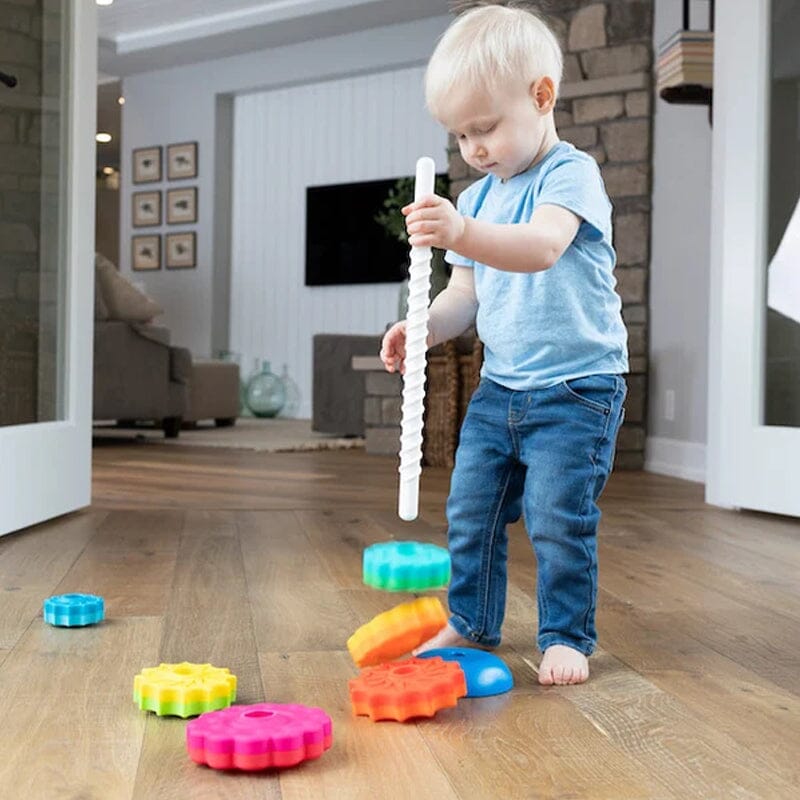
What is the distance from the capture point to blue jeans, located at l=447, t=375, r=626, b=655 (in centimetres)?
140

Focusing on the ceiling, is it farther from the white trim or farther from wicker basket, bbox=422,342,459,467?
wicker basket, bbox=422,342,459,467

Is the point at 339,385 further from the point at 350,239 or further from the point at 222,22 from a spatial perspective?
the point at 222,22

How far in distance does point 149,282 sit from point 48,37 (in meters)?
6.30

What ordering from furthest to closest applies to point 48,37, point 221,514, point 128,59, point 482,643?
point 128,59
point 221,514
point 48,37
point 482,643

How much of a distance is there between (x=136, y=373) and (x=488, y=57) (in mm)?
4433

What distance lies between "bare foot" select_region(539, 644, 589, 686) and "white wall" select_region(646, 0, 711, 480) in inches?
112

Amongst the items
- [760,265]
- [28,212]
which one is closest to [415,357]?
[28,212]

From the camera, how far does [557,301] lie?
1.39m

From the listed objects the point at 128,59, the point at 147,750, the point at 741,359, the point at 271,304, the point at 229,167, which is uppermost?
the point at 128,59

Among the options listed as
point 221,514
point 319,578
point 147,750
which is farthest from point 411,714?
point 221,514

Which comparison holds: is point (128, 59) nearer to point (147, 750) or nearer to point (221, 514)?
point (221, 514)

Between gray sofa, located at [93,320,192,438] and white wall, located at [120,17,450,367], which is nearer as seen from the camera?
gray sofa, located at [93,320,192,438]

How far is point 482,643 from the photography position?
1.53 meters

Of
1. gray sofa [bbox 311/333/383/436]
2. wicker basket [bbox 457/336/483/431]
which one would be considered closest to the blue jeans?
wicker basket [bbox 457/336/483/431]
